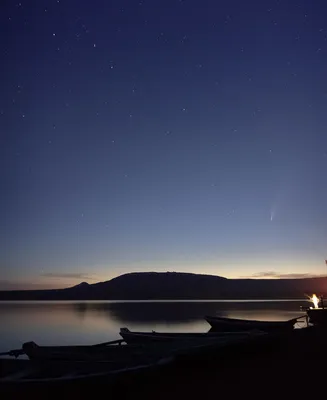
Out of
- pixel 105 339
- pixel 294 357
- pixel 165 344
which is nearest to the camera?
pixel 294 357

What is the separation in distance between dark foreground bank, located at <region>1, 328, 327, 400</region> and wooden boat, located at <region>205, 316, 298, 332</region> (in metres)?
11.8

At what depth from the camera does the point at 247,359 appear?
11953 millimetres

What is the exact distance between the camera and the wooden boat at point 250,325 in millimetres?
24250

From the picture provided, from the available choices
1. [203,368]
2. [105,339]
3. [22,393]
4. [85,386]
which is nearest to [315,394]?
[203,368]

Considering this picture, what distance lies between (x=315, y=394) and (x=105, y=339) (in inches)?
1716

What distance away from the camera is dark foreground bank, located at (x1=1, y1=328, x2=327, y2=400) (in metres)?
8.37

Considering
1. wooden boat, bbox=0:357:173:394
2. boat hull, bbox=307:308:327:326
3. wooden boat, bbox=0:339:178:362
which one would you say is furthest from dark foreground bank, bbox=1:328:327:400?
boat hull, bbox=307:308:327:326

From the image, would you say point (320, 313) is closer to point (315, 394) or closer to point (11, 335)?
point (315, 394)

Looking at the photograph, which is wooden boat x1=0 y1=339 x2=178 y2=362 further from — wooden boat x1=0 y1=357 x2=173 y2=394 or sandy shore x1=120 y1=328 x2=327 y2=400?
sandy shore x1=120 y1=328 x2=327 y2=400

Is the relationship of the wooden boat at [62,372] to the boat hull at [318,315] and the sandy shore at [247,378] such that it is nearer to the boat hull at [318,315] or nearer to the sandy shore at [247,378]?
the sandy shore at [247,378]

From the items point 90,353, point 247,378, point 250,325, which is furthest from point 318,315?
point 247,378

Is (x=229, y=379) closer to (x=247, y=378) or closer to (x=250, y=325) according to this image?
(x=247, y=378)

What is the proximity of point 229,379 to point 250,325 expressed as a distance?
664 inches

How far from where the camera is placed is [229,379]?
956 cm
